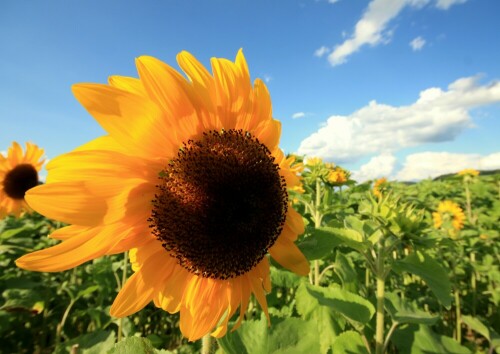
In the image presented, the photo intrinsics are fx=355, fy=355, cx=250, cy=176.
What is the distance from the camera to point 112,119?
1.04 m

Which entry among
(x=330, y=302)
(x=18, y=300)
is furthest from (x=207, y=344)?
(x=18, y=300)

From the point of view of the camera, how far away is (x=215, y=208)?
3.84 ft

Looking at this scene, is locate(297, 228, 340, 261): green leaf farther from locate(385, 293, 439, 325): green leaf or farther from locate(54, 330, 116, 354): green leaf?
locate(54, 330, 116, 354): green leaf

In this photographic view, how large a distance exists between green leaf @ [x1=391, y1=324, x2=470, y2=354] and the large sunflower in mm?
1348

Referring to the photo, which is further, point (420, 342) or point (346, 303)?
point (420, 342)

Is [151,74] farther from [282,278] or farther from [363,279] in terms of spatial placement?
[363,279]

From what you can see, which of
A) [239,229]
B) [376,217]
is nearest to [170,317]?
[376,217]

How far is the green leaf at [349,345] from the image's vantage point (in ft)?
5.59

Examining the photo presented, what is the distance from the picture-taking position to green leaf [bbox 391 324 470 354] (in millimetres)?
2102

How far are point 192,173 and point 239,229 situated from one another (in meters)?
0.24

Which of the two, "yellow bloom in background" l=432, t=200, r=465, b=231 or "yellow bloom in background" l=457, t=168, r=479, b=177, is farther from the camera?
→ "yellow bloom in background" l=457, t=168, r=479, b=177

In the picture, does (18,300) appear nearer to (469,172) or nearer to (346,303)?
(346,303)

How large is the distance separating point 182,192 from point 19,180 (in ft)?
14.6

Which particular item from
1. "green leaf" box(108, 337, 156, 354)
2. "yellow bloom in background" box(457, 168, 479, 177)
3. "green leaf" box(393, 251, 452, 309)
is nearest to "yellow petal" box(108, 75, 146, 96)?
"green leaf" box(108, 337, 156, 354)
